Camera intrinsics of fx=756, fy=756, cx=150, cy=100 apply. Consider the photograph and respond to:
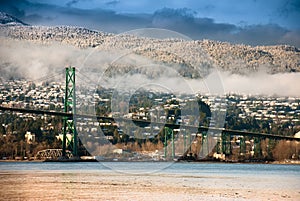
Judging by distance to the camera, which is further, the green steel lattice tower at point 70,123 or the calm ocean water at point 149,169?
the green steel lattice tower at point 70,123

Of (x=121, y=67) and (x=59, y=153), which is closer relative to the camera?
(x=59, y=153)

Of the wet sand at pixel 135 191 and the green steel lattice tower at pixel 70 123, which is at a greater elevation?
the green steel lattice tower at pixel 70 123

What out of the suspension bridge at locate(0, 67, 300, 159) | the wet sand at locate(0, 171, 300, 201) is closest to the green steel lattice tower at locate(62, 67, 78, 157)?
the suspension bridge at locate(0, 67, 300, 159)

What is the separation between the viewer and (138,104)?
81.7 metres

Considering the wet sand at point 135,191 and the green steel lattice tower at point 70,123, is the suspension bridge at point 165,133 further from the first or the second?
the wet sand at point 135,191

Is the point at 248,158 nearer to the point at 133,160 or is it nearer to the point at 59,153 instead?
the point at 133,160

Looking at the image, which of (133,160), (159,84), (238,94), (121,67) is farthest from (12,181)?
(238,94)

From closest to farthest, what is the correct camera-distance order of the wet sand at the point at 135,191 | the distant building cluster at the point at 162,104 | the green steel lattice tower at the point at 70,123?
the wet sand at the point at 135,191
the green steel lattice tower at the point at 70,123
the distant building cluster at the point at 162,104

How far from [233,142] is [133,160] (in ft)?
57.5

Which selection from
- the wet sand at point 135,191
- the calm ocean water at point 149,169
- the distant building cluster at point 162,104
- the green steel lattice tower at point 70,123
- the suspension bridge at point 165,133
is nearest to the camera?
the wet sand at point 135,191

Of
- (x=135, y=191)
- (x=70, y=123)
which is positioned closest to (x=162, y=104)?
(x=70, y=123)

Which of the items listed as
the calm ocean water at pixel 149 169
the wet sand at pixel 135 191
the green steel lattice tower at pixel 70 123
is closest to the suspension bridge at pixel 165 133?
the green steel lattice tower at pixel 70 123

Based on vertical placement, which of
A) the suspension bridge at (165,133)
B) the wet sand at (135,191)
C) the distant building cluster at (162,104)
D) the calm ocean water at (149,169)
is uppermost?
the distant building cluster at (162,104)

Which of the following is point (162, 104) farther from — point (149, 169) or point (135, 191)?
point (135, 191)
